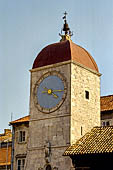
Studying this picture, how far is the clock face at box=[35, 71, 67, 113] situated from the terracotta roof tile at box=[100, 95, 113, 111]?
29.5 ft

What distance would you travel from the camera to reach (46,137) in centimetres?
2805

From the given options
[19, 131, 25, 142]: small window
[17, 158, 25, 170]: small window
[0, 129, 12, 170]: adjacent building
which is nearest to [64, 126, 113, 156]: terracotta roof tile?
[17, 158, 25, 170]: small window

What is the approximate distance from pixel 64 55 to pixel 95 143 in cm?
663

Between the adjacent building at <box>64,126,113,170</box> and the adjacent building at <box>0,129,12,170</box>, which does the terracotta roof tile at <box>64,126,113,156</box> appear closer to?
the adjacent building at <box>64,126,113,170</box>

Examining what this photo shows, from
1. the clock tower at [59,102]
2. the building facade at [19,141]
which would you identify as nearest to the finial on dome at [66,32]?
the clock tower at [59,102]

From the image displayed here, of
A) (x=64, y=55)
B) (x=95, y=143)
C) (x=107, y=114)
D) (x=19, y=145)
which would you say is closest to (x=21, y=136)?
Result: (x=19, y=145)

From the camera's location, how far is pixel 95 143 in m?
26.5

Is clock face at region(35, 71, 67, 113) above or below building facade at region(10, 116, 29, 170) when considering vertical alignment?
above

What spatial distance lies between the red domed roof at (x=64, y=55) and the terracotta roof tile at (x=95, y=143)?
5.10 m

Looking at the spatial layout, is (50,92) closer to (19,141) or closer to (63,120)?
(63,120)

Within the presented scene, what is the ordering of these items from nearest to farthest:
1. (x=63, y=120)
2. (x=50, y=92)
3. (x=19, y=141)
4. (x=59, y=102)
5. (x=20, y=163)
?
(x=63, y=120) → (x=59, y=102) → (x=50, y=92) → (x=20, y=163) → (x=19, y=141)

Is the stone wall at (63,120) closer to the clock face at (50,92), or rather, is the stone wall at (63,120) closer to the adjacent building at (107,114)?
the clock face at (50,92)

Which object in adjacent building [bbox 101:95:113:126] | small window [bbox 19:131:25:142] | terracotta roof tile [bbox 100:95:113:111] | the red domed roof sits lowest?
small window [bbox 19:131:25:142]

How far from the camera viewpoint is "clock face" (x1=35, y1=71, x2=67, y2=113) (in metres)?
28.2
